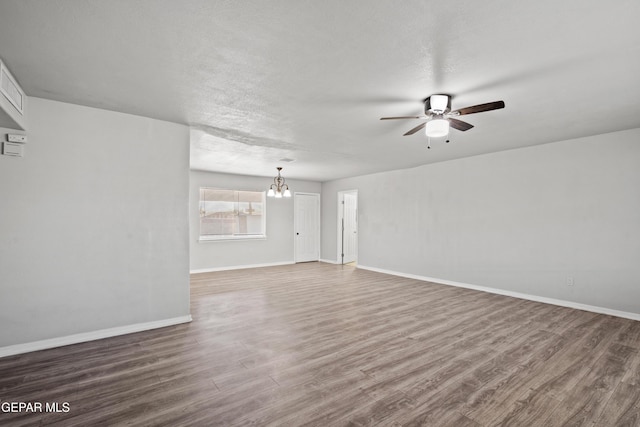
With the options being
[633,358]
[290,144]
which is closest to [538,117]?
[633,358]

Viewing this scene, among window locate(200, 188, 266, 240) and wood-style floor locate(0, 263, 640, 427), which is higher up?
window locate(200, 188, 266, 240)

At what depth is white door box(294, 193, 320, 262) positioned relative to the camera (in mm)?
8969

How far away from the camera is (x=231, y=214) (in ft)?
25.7

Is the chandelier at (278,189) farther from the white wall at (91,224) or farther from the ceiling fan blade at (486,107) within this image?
the ceiling fan blade at (486,107)

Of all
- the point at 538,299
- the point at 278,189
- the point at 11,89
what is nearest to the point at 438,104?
the point at 11,89

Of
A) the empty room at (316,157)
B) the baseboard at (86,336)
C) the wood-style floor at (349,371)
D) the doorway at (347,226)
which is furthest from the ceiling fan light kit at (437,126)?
the doorway at (347,226)

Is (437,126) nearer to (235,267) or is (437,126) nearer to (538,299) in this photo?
(538,299)

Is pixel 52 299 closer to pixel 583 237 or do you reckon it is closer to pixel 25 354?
pixel 25 354

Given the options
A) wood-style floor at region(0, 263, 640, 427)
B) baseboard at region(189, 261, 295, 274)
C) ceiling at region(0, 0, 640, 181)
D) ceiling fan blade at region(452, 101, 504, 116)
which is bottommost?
wood-style floor at region(0, 263, 640, 427)

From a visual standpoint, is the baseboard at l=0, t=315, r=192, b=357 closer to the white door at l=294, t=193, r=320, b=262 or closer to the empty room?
the empty room

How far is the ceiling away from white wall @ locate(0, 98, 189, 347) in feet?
1.08

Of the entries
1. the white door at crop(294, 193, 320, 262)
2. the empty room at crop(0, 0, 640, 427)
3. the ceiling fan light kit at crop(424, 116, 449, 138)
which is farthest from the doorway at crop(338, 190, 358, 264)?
the ceiling fan light kit at crop(424, 116, 449, 138)

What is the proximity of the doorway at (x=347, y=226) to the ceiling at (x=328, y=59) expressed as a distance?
16.6 feet

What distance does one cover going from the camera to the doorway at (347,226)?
8891 mm
